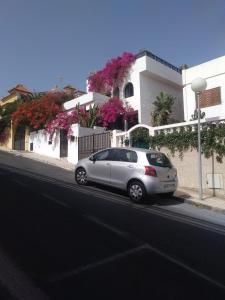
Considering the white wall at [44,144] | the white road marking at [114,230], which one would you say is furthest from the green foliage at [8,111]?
the white road marking at [114,230]

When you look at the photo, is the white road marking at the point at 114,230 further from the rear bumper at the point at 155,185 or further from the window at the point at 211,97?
the window at the point at 211,97

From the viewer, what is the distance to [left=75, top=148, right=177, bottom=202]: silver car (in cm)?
1002

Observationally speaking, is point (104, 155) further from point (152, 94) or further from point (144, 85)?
point (152, 94)

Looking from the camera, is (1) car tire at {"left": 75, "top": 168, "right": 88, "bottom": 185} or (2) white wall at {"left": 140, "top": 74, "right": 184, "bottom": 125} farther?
(2) white wall at {"left": 140, "top": 74, "right": 184, "bottom": 125}

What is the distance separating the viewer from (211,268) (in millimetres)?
5027

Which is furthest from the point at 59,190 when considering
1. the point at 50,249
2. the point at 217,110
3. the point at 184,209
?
the point at 217,110

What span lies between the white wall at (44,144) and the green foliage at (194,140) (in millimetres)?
8911

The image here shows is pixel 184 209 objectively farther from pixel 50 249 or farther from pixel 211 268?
pixel 50 249

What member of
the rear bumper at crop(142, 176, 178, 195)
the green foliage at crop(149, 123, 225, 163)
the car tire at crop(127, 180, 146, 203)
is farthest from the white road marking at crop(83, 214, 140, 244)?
the green foliage at crop(149, 123, 225, 163)

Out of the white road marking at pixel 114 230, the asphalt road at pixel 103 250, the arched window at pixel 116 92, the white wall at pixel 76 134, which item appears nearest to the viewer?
the asphalt road at pixel 103 250

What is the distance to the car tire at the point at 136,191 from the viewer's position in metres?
9.92

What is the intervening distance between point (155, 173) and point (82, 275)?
6.12 meters

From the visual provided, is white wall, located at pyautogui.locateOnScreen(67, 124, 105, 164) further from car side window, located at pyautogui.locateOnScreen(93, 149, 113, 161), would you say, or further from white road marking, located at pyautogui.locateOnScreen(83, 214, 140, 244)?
white road marking, located at pyautogui.locateOnScreen(83, 214, 140, 244)

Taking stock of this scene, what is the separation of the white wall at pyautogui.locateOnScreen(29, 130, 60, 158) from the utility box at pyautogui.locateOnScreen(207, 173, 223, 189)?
11.8 metres
